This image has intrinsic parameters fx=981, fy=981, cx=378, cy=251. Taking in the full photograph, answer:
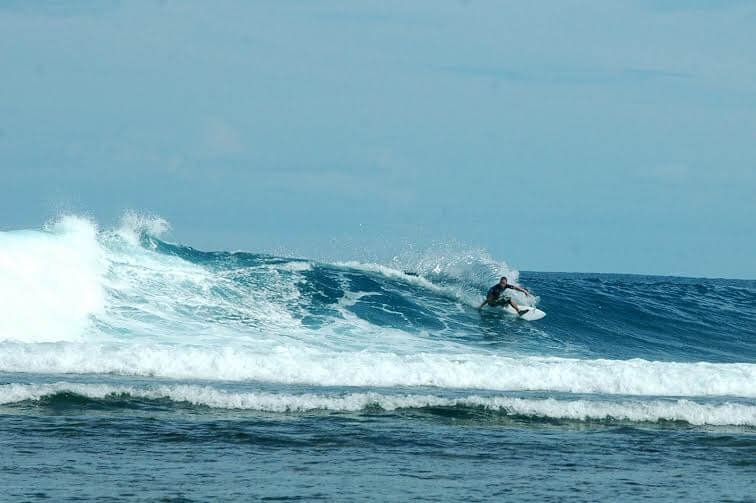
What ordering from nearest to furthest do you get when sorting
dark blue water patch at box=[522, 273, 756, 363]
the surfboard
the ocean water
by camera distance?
the ocean water
dark blue water patch at box=[522, 273, 756, 363]
the surfboard

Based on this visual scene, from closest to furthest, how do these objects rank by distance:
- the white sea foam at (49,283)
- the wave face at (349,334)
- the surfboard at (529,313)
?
the wave face at (349,334) → the white sea foam at (49,283) → the surfboard at (529,313)

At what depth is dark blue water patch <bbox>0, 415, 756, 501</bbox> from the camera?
858 cm

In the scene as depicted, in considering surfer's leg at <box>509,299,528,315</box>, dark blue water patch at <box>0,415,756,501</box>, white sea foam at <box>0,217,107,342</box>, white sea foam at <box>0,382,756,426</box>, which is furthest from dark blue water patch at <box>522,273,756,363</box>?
dark blue water patch at <box>0,415,756,501</box>

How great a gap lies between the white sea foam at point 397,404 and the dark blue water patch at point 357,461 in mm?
686

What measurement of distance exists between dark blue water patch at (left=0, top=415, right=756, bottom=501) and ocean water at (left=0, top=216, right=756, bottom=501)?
0.04 metres

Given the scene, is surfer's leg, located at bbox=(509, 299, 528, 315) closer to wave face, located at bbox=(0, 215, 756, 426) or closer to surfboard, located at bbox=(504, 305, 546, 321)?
surfboard, located at bbox=(504, 305, 546, 321)

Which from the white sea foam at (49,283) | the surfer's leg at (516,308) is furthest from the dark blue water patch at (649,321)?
the white sea foam at (49,283)

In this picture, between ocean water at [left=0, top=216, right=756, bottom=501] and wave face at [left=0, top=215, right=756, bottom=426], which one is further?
wave face at [left=0, top=215, right=756, bottom=426]

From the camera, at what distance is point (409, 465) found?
9625mm

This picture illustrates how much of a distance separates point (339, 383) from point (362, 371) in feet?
1.74

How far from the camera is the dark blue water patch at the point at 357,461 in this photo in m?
8.58

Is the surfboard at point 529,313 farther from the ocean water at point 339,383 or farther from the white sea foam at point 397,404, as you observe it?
the white sea foam at point 397,404

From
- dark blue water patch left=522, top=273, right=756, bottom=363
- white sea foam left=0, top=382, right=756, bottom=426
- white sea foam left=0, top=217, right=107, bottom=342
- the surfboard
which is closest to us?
white sea foam left=0, top=382, right=756, bottom=426

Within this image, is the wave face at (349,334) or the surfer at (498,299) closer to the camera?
the wave face at (349,334)
